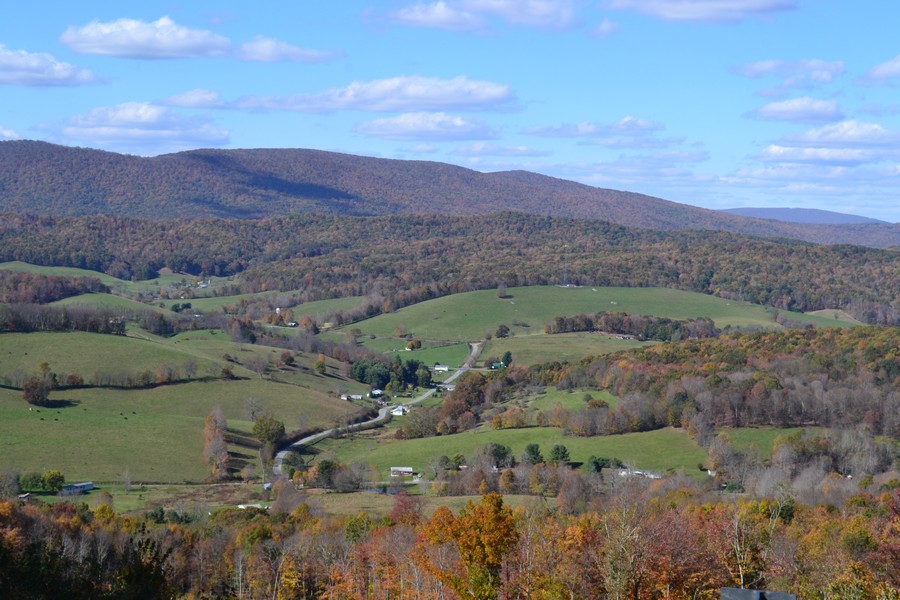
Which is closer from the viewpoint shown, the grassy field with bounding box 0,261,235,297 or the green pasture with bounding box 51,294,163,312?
the green pasture with bounding box 51,294,163,312

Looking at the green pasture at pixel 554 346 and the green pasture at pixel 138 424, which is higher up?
the green pasture at pixel 554 346

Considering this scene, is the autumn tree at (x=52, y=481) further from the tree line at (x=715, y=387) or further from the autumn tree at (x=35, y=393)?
the tree line at (x=715, y=387)

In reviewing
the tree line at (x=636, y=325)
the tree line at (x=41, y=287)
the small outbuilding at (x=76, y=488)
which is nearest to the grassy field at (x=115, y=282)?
the tree line at (x=41, y=287)

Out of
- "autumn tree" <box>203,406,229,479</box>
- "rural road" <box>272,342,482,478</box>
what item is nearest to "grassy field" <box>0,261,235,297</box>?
"rural road" <box>272,342,482,478</box>

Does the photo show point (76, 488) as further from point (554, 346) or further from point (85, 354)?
point (554, 346)

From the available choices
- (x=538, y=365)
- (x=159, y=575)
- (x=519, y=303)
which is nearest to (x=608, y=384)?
(x=538, y=365)

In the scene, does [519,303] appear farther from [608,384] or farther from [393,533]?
[393,533]

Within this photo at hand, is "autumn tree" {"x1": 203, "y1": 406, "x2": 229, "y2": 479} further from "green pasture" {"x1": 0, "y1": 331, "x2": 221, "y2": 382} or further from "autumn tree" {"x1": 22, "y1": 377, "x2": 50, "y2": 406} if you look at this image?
"green pasture" {"x1": 0, "y1": 331, "x2": 221, "y2": 382}

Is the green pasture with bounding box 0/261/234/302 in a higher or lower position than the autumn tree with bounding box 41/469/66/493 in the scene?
higher
